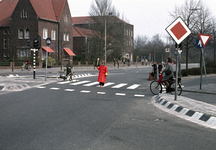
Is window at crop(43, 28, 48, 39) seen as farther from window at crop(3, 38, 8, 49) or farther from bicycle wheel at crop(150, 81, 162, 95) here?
bicycle wheel at crop(150, 81, 162, 95)

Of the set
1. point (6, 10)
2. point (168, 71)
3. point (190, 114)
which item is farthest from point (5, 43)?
point (190, 114)

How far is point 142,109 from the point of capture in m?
9.05

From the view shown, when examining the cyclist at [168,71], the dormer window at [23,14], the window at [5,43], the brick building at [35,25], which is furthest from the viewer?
the window at [5,43]

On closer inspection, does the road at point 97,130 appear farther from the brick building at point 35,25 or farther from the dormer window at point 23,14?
the dormer window at point 23,14

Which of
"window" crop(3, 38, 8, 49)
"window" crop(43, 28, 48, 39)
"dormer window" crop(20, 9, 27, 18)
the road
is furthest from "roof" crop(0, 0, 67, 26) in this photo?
the road

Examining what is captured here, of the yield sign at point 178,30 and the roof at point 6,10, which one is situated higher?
the roof at point 6,10

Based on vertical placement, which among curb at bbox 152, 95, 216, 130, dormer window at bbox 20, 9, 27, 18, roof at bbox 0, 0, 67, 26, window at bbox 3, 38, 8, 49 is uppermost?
roof at bbox 0, 0, 67, 26

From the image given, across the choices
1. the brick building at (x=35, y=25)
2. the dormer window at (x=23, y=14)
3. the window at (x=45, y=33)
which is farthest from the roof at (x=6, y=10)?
the window at (x=45, y=33)

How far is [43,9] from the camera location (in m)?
50.2

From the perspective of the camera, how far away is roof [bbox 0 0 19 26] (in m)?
51.9

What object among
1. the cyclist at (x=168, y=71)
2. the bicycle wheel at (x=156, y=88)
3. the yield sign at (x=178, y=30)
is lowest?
the bicycle wheel at (x=156, y=88)

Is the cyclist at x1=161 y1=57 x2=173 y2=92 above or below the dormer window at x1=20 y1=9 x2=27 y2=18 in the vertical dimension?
below

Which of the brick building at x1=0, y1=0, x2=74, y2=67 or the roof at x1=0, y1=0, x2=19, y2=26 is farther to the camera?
the roof at x1=0, y1=0, x2=19, y2=26

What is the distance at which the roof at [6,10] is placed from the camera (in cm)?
5187
